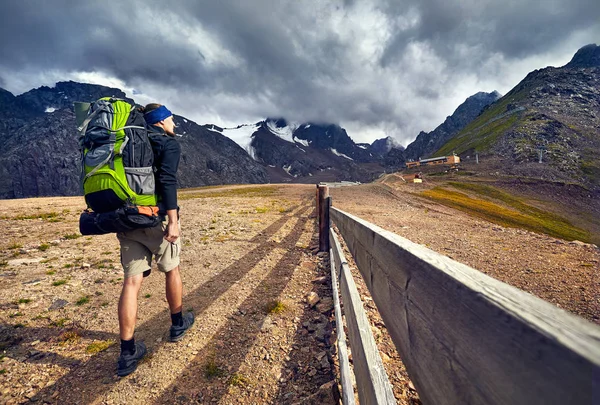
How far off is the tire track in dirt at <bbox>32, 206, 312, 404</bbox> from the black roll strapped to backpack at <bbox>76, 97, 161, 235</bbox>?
6.23ft

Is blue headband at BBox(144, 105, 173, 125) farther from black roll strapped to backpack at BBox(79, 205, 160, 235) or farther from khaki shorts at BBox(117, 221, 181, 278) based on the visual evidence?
khaki shorts at BBox(117, 221, 181, 278)

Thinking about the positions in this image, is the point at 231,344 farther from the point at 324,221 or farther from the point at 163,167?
the point at 324,221

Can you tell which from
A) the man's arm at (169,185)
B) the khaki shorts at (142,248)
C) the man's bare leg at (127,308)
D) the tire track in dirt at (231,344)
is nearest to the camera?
the tire track in dirt at (231,344)

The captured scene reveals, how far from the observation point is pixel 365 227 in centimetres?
251

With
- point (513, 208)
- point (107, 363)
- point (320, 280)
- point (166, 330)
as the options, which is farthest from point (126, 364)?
point (513, 208)

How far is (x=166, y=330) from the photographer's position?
4.42m

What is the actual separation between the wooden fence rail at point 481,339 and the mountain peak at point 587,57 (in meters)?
245

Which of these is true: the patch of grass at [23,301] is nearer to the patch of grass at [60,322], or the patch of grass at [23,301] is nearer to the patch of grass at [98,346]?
the patch of grass at [60,322]

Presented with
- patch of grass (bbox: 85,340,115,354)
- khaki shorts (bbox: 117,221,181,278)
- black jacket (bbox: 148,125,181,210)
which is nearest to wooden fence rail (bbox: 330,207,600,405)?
black jacket (bbox: 148,125,181,210)

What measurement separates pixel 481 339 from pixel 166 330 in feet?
16.0

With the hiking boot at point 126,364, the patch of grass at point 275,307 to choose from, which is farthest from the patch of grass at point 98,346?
the patch of grass at point 275,307

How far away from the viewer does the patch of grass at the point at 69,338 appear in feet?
13.6

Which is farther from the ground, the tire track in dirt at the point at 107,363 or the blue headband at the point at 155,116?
the blue headband at the point at 155,116

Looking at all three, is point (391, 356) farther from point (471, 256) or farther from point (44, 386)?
point (471, 256)
